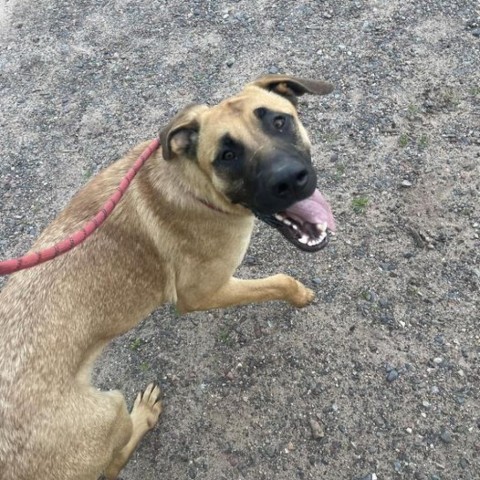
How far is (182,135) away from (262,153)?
2.16 ft

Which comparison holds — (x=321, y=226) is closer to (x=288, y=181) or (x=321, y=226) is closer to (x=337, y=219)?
(x=288, y=181)

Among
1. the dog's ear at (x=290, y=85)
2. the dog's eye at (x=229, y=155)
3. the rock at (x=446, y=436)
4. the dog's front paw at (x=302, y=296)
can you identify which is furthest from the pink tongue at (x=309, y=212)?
the rock at (x=446, y=436)

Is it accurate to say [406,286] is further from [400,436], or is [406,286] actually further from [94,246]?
[94,246]

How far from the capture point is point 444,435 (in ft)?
13.6

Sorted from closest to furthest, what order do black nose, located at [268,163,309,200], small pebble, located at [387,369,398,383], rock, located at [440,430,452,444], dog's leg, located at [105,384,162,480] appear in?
black nose, located at [268,163,309,200]
rock, located at [440,430,452,444]
dog's leg, located at [105,384,162,480]
small pebble, located at [387,369,398,383]

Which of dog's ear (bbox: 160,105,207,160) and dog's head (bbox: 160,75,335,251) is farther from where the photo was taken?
dog's ear (bbox: 160,105,207,160)

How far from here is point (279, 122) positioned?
3.68 metres

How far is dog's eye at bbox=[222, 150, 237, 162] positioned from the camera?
363 cm

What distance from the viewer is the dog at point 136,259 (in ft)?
11.2

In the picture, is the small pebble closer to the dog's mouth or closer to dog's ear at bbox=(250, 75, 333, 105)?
the dog's mouth

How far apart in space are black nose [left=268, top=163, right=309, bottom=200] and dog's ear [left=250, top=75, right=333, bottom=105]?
784 millimetres

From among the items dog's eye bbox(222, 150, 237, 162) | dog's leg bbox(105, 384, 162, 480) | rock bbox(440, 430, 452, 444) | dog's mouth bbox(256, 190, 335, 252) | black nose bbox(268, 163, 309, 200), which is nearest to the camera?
black nose bbox(268, 163, 309, 200)

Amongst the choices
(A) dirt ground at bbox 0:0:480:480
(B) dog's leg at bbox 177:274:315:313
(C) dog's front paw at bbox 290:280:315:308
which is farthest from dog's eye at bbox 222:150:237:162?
(A) dirt ground at bbox 0:0:480:480

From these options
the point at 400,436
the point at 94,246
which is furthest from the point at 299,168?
the point at 400,436
